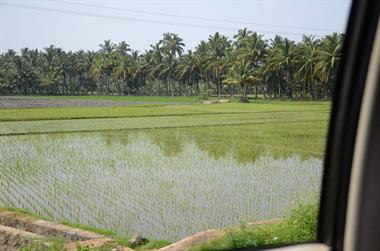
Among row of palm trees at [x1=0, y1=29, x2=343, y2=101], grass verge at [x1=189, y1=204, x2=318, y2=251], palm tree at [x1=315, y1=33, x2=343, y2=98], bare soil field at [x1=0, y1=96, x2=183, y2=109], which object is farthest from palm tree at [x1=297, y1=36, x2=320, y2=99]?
bare soil field at [x1=0, y1=96, x2=183, y2=109]

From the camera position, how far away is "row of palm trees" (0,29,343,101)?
2.98 meters

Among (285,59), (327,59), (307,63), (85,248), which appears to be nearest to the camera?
(85,248)

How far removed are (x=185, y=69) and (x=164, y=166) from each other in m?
0.85

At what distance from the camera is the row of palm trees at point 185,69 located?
9.76ft

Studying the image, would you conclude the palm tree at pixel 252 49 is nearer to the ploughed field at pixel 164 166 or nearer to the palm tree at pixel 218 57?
the palm tree at pixel 218 57

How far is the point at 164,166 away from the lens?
4.19 metres

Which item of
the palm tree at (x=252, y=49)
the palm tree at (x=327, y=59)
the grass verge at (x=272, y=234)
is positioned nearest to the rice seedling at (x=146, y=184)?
the grass verge at (x=272, y=234)

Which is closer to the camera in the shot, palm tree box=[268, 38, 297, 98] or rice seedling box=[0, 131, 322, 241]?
rice seedling box=[0, 131, 322, 241]

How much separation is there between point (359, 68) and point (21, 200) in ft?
7.45

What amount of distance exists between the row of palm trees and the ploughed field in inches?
8.7

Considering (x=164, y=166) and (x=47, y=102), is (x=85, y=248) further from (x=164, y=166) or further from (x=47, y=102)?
(x=47, y=102)

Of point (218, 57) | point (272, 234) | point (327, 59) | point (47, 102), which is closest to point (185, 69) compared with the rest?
point (218, 57)

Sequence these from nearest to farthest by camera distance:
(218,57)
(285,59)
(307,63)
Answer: (307,63) < (285,59) < (218,57)

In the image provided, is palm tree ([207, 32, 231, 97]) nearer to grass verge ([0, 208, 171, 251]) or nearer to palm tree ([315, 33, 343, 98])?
palm tree ([315, 33, 343, 98])
